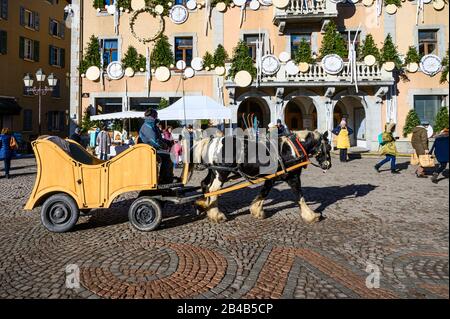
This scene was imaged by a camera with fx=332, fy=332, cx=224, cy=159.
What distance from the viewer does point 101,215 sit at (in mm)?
6262

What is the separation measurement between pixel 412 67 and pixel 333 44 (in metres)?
4.81

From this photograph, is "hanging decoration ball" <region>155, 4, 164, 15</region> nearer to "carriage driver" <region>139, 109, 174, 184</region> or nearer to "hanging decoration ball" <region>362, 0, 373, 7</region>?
"hanging decoration ball" <region>362, 0, 373, 7</region>

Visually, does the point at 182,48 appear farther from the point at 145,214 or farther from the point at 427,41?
the point at 145,214

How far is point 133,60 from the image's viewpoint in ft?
64.4

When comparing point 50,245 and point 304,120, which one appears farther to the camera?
point 304,120

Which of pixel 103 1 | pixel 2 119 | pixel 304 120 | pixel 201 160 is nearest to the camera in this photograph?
pixel 201 160

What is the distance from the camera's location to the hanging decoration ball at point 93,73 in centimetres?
1983

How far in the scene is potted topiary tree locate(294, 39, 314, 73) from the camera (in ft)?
60.4

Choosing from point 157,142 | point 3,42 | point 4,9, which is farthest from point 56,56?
point 157,142

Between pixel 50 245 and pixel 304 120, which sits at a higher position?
pixel 304 120

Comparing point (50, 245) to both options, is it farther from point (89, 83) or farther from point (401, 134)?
point (401, 134)
